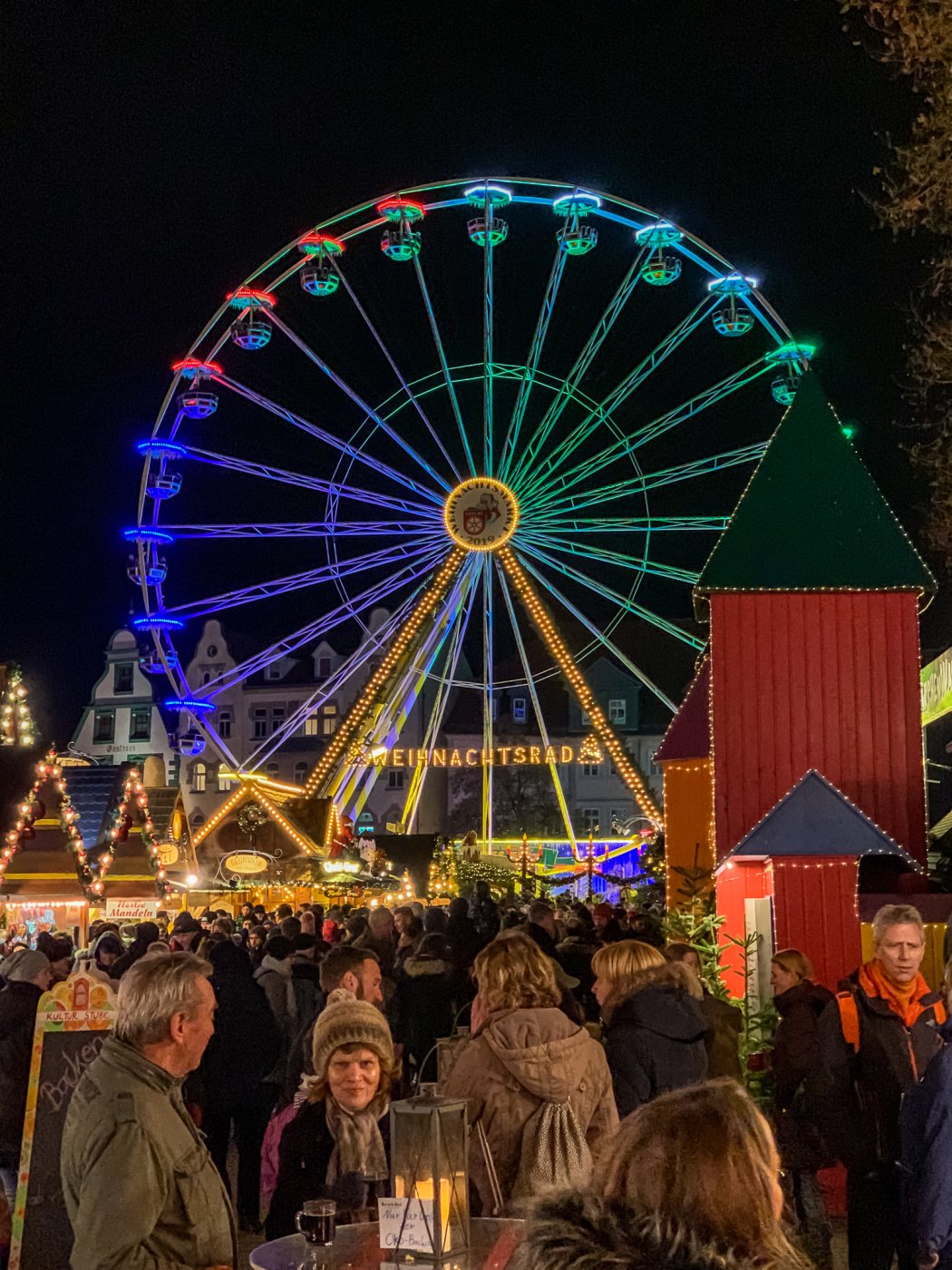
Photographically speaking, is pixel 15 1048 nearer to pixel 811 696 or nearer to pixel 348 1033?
pixel 348 1033

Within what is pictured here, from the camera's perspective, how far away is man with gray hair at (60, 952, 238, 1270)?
3.51 metres

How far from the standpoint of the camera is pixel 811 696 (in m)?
12.2

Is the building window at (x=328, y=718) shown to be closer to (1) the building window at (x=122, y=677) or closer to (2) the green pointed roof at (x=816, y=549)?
(1) the building window at (x=122, y=677)

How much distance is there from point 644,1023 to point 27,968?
289cm

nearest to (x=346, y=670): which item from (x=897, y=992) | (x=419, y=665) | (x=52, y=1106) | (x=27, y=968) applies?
(x=419, y=665)

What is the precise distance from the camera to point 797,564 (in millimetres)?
12250

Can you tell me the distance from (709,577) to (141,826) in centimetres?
947

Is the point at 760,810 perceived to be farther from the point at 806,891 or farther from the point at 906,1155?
the point at 906,1155

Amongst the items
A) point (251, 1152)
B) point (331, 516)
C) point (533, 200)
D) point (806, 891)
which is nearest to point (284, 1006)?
point (251, 1152)

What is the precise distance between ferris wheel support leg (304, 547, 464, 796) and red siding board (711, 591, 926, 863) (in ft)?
43.3

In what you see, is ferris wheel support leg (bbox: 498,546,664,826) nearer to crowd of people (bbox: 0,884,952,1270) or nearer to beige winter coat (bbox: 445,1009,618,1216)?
crowd of people (bbox: 0,884,952,1270)

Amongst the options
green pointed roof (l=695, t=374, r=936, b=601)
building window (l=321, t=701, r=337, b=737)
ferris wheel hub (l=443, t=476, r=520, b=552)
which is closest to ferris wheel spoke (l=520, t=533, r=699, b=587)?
ferris wheel hub (l=443, t=476, r=520, b=552)

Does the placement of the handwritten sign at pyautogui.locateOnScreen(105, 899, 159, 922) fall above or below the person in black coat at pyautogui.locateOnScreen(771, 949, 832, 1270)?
above

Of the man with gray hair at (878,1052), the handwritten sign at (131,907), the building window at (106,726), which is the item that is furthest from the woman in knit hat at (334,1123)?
the building window at (106,726)
